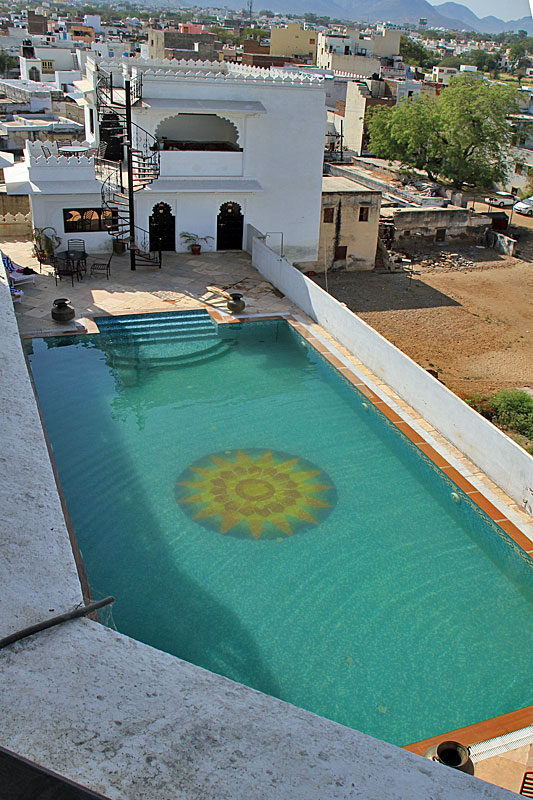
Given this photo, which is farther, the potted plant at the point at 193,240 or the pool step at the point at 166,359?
the potted plant at the point at 193,240

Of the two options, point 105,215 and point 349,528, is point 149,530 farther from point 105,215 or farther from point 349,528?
point 105,215

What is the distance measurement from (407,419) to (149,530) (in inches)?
229

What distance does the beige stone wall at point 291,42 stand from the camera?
82125 millimetres

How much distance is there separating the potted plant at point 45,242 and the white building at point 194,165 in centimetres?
24

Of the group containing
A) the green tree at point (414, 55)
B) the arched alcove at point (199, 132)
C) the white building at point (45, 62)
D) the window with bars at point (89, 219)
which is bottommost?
the window with bars at point (89, 219)

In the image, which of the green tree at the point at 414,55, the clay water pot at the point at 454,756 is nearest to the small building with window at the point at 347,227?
the clay water pot at the point at 454,756

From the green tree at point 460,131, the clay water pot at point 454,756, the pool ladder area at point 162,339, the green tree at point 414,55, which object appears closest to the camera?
the clay water pot at point 454,756

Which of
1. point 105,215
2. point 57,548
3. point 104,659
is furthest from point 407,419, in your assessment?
point 105,215

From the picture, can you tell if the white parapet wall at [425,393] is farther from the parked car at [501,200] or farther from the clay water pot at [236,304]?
the parked car at [501,200]

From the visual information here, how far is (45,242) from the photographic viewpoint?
1992cm

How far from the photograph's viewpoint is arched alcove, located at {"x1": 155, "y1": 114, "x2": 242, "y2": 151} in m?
23.8

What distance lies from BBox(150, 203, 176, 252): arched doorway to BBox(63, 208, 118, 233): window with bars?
1.30 meters

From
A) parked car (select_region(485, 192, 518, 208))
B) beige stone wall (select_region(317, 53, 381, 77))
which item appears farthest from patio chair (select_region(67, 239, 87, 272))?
beige stone wall (select_region(317, 53, 381, 77))

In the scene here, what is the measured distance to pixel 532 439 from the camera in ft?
50.3
